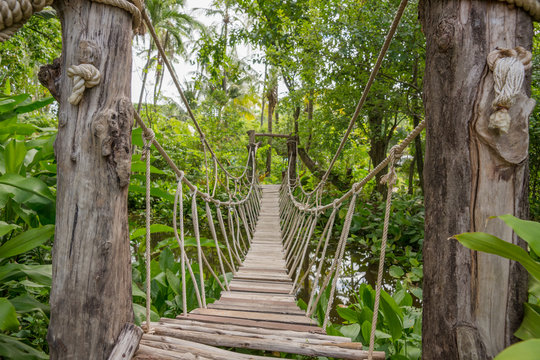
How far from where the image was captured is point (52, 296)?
0.69m

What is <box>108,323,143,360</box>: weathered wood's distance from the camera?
0.70 meters

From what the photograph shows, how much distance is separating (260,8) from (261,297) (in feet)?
13.4

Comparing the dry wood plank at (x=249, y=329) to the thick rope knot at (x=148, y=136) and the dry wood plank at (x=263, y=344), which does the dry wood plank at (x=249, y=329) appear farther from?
the thick rope knot at (x=148, y=136)

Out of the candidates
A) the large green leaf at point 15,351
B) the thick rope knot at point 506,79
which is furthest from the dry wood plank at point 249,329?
the thick rope knot at point 506,79

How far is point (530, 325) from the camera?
0.56 metres

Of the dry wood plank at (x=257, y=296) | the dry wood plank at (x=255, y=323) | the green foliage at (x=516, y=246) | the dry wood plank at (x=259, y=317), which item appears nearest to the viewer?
the green foliage at (x=516, y=246)

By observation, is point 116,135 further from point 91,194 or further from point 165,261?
point 165,261

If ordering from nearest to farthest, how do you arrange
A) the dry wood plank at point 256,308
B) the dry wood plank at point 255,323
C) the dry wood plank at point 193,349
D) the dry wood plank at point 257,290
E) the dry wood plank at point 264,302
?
the dry wood plank at point 193,349 < the dry wood plank at point 255,323 < the dry wood plank at point 256,308 < the dry wood plank at point 264,302 < the dry wood plank at point 257,290

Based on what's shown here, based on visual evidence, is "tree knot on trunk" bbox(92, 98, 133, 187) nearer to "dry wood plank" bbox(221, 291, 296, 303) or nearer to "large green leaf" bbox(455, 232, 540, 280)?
"large green leaf" bbox(455, 232, 540, 280)

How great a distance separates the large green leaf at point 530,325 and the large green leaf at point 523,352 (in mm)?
163

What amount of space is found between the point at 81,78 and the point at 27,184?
1.70ft

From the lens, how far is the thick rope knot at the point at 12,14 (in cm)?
57

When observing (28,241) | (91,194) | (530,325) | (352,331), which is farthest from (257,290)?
(530,325)

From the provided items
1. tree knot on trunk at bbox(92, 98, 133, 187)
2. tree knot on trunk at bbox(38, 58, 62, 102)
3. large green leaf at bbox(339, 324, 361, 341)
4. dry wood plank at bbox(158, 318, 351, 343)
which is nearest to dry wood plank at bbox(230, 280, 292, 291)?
large green leaf at bbox(339, 324, 361, 341)
